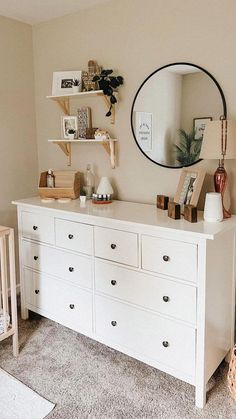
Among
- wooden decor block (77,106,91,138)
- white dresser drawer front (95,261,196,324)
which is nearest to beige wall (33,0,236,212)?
wooden decor block (77,106,91,138)

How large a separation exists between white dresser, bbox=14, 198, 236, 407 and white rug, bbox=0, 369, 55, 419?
20.6 inches

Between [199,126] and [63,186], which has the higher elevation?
[199,126]

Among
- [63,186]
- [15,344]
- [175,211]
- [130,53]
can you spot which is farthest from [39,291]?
[130,53]

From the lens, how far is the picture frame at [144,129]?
2436mm

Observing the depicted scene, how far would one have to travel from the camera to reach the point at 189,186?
218 cm

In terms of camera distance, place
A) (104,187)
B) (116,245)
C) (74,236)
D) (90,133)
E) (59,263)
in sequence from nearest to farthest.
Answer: (116,245), (74,236), (59,263), (104,187), (90,133)

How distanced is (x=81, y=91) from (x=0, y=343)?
1864 millimetres

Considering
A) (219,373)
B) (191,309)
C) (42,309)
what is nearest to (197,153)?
(191,309)

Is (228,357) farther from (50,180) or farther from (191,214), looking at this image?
(50,180)

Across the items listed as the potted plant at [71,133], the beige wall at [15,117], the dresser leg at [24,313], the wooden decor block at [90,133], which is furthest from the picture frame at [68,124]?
the dresser leg at [24,313]

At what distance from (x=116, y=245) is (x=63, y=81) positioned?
56.6 inches

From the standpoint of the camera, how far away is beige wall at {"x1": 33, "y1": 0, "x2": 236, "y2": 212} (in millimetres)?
2102

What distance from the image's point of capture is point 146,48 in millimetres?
2391

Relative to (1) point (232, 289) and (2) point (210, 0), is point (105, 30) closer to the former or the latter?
(2) point (210, 0)
